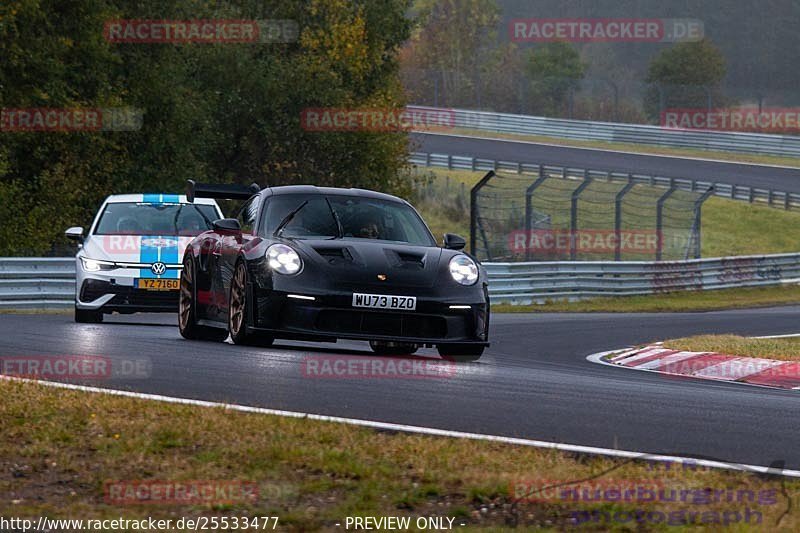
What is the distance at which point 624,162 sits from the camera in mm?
51562

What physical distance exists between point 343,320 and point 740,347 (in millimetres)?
6213

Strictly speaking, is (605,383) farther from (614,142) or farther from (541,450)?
(614,142)

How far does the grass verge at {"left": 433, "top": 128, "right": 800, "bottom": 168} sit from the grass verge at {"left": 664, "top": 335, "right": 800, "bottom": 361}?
38606 millimetres

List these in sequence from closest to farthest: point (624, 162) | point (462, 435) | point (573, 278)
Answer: point (462, 435) < point (573, 278) < point (624, 162)

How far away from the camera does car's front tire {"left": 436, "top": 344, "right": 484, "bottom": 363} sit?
10.8 m

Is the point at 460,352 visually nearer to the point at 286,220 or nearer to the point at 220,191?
the point at 286,220

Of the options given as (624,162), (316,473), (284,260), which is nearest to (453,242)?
(284,260)

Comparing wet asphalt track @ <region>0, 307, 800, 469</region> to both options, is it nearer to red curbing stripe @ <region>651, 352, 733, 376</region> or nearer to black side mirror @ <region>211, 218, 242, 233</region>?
black side mirror @ <region>211, 218, 242, 233</region>

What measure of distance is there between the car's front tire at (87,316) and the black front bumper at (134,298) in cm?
28

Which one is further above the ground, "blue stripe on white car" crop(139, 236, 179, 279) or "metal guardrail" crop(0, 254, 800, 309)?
"blue stripe on white car" crop(139, 236, 179, 279)

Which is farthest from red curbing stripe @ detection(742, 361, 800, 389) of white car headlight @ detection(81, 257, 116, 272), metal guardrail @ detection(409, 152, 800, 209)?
metal guardrail @ detection(409, 152, 800, 209)

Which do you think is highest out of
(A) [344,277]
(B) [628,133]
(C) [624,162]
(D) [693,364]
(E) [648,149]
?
(B) [628,133]

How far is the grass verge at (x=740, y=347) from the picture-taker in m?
14.2

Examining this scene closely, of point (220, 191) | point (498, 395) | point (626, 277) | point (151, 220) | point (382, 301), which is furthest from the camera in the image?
point (626, 277)
